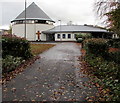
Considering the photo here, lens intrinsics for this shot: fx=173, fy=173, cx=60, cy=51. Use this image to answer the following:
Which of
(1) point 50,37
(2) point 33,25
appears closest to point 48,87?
(2) point 33,25

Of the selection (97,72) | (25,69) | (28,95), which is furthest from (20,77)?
(97,72)

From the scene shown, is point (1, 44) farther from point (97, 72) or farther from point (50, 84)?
point (97, 72)

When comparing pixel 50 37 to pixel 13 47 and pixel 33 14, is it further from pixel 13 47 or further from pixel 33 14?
pixel 13 47

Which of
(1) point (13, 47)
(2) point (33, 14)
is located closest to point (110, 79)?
(1) point (13, 47)

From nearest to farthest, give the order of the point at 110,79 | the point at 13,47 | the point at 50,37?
the point at 110,79 < the point at 13,47 < the point at 50,37

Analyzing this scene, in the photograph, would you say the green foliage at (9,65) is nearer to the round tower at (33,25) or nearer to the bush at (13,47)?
the bush at (13,47)

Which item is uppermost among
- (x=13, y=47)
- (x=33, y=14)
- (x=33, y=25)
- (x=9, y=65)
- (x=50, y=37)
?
(x=33, y=14)

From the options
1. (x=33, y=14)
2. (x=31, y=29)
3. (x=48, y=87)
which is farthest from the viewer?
(x=33, y=14)

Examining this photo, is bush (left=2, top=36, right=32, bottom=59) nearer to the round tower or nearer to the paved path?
the paved path

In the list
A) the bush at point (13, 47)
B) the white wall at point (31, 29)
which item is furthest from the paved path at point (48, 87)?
the white wall at point (31, 29)

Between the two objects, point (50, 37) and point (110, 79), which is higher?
point (50, 37)

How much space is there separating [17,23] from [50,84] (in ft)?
144

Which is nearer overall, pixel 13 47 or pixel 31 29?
pixel 13 47

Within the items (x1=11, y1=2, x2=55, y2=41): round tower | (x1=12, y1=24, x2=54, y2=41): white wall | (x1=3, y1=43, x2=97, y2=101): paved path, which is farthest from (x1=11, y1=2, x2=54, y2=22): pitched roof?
→ (x1=3, y1=43, x2=97, y2=101): paved path
